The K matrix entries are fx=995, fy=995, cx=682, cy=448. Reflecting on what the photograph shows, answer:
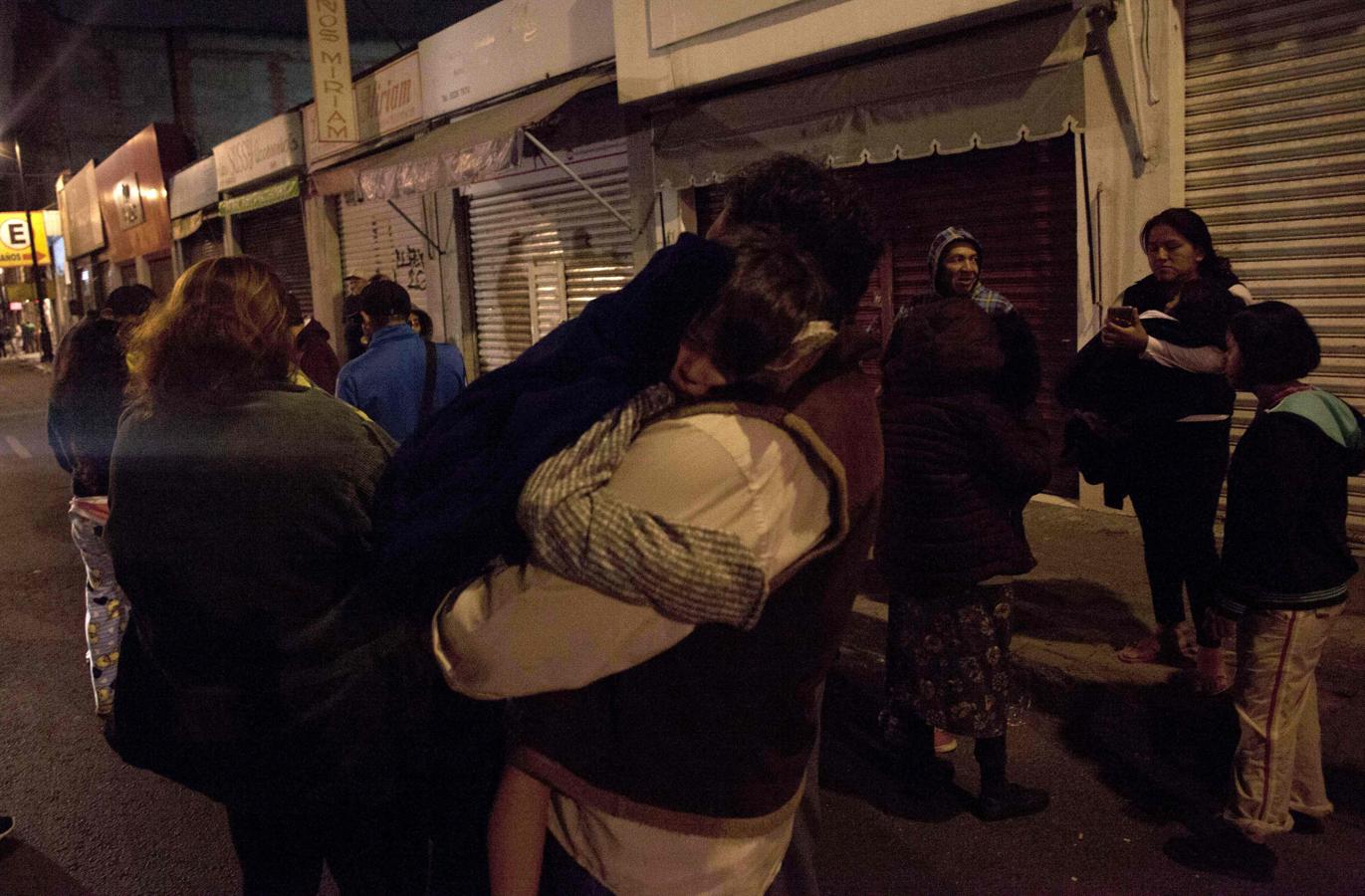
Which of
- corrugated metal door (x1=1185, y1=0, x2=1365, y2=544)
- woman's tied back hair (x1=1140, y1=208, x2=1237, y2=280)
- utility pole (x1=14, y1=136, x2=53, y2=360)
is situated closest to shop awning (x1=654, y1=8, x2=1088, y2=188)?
corrugated metal door (x1=1185, y1=0, x2=1365, y2=544)

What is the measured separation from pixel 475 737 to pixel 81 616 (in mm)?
5653

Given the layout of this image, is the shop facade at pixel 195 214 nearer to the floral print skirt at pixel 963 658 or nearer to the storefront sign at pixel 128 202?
the storefront sign at pixel 128 202

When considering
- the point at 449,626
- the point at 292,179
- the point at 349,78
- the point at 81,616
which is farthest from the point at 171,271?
the point at 449,626

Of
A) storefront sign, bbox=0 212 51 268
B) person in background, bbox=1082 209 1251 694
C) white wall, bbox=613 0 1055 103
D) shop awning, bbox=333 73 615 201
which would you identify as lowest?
person in background, bbox=1082 209 1251 694

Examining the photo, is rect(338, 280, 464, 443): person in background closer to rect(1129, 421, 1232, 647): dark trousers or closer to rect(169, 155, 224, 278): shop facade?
rect(1129, 421, 1232, 647): dark trousers

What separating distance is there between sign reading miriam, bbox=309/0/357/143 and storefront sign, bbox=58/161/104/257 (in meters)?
23.0

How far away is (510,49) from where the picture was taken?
11.9 m

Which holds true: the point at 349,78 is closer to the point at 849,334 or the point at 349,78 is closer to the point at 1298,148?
the point at 1298,148

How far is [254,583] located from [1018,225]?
6650mm

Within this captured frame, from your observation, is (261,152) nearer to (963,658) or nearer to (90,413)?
(90,413)

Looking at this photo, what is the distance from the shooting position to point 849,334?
1452 millimetres

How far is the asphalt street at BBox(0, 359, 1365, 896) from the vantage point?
→ 3.02m

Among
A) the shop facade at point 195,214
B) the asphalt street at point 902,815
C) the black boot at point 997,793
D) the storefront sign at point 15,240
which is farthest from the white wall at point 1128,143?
the storefront sign at point 15,240

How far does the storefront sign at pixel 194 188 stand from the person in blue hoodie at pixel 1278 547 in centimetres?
2299
